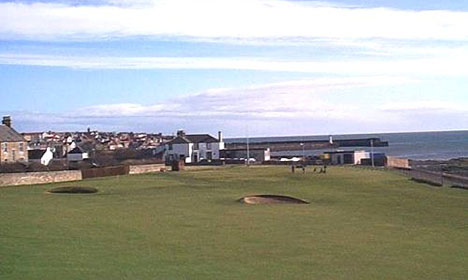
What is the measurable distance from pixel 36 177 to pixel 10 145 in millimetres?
36106

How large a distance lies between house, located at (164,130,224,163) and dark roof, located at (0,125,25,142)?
34.7 meters

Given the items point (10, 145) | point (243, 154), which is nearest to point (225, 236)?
point (10, 145)

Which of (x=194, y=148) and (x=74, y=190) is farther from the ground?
(x=194, y=148)

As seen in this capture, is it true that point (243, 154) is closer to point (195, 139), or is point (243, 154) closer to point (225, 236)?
point (195, 139)

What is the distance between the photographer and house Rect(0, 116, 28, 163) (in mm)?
87738

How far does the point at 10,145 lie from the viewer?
8888 centimetres

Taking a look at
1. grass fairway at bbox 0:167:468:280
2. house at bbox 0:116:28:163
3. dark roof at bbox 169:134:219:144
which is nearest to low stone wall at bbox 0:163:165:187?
grass fairway at bbox 0:167:468:280

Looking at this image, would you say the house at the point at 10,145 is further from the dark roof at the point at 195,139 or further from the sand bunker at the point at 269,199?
the sand bunker at the point at 269,199

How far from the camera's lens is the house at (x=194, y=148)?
12419 cm

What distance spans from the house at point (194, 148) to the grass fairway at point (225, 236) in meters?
77.2

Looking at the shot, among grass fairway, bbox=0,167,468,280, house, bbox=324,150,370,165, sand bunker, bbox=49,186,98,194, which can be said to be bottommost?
grass fairway, bbox=0,167,468,280

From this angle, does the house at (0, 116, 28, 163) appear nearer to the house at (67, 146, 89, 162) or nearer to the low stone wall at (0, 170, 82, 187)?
the house at (67, 146, 89, 162)

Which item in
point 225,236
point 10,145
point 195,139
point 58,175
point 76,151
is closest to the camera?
point 225,236

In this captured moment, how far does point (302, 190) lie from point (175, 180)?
45.3 feet
